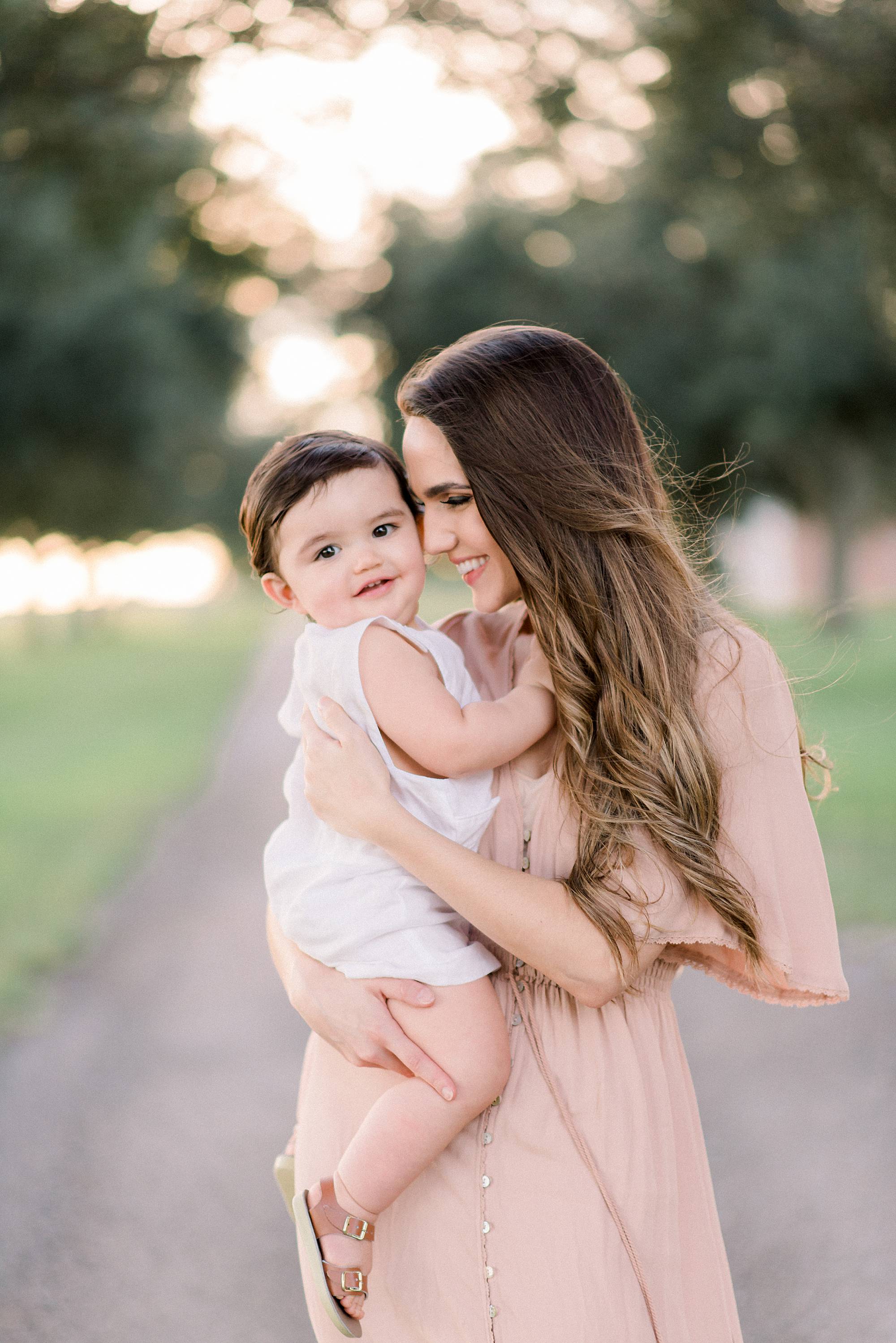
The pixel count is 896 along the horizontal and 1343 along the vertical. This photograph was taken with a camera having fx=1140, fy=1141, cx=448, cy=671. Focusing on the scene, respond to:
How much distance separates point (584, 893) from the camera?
1.95 metres

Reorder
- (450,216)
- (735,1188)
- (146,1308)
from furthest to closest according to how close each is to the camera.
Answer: (450,216) → (735,1188) → (146,1308)

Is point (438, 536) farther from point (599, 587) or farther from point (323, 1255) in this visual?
point (323, 1255)

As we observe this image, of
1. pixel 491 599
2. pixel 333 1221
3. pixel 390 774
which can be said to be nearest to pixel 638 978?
pixel 390 774

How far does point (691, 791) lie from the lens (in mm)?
1976

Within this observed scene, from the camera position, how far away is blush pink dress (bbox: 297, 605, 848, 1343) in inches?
74.2

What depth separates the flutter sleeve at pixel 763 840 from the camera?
1972 mm

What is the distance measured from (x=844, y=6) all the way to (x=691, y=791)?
160 inches

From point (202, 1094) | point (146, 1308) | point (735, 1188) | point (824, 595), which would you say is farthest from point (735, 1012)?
point (824, 595)

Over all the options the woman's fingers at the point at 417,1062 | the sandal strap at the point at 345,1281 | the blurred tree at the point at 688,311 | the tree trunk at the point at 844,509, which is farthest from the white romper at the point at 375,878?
the tree trunk at the point at 844,509

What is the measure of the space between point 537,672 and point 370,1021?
726 millimetres

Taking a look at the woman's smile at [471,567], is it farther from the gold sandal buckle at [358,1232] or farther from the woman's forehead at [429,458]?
the gold sandal buckle at [358,1232]

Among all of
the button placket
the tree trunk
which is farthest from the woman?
the tree trunk

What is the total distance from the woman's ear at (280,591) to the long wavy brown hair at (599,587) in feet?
1.62

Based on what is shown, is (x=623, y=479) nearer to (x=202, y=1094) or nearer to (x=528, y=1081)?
(x=528, y=1081)
